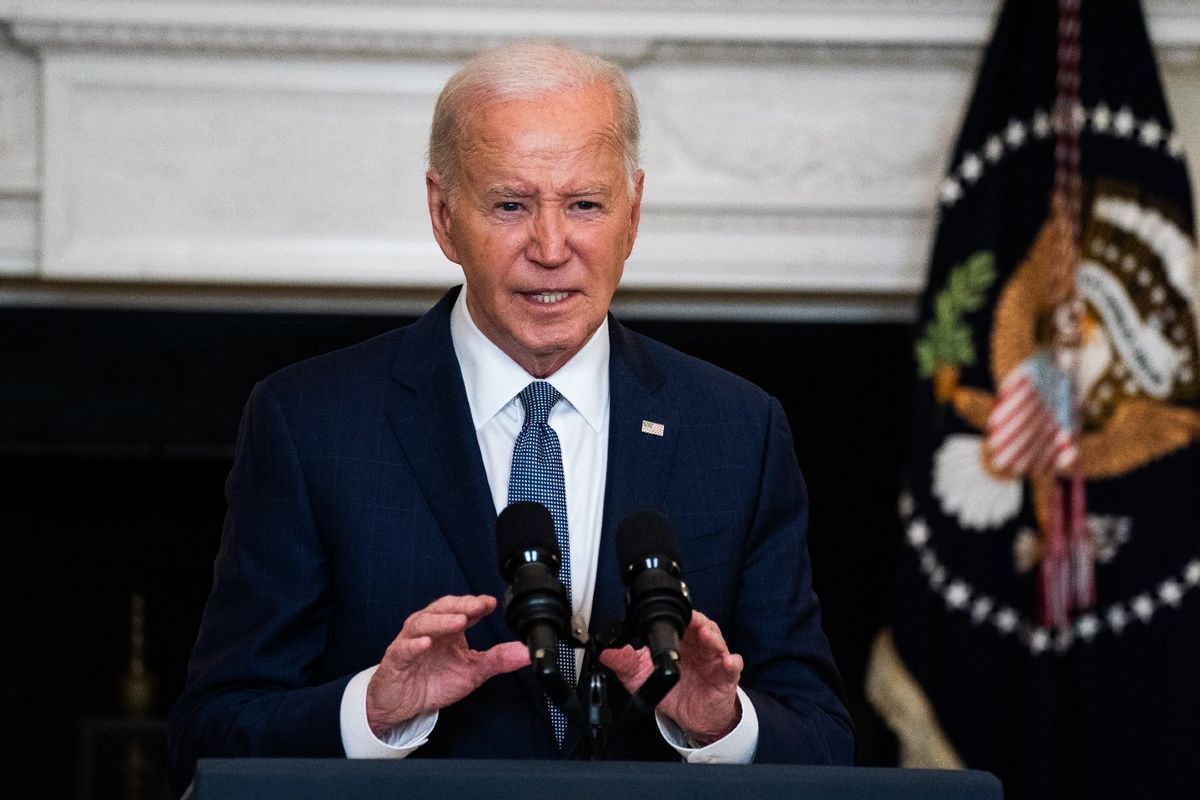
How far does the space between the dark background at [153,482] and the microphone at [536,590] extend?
291 cm

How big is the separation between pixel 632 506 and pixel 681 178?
232cm

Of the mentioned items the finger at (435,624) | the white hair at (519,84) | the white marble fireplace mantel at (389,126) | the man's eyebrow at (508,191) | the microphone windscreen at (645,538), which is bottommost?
the finger at (435,624)

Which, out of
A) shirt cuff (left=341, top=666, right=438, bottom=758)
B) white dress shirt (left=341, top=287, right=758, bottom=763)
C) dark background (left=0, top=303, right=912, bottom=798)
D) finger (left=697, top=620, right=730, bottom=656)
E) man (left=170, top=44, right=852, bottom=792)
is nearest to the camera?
finger (left=697, top=620, right=730, bottom=656)

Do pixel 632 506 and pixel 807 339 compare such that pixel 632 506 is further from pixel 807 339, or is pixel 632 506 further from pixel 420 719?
pixel 807 339

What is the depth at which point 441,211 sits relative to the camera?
2.03 m

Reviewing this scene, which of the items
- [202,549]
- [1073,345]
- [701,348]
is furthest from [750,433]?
[202,549]

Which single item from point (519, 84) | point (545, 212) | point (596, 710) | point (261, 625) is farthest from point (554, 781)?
point (519, 84)

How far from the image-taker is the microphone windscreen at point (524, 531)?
148 centimetres

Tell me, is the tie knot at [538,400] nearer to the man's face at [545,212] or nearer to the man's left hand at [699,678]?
the man's face at [545,212]

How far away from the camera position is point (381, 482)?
1.97 meters

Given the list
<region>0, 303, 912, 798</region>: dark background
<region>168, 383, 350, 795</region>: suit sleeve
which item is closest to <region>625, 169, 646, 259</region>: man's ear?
<region>168, 383, 350, 795</region>: suit sleeve

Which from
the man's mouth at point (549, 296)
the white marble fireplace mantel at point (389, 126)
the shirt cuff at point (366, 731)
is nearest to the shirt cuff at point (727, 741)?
the shirt cuff at point (366, 731)

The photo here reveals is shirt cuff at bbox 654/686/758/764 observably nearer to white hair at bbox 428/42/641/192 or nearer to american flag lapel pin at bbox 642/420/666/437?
american flag lapel pin at bbox 642/420/666/437

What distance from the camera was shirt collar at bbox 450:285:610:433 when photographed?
2.04 m
